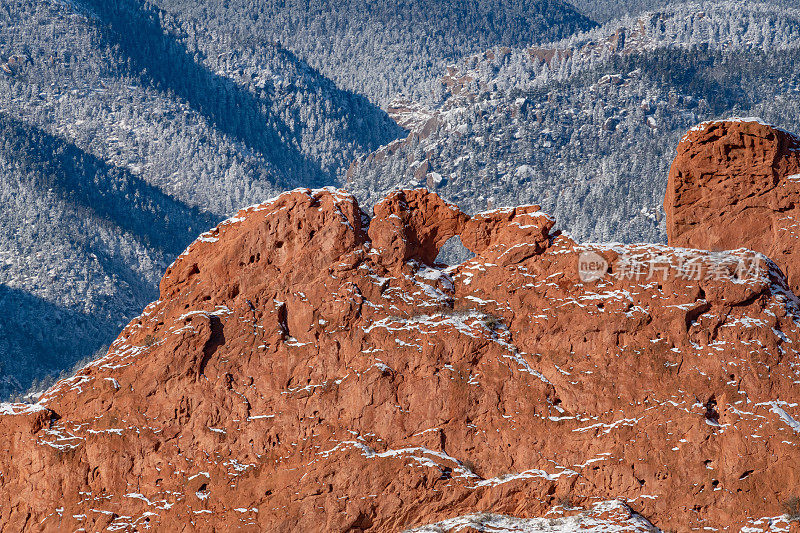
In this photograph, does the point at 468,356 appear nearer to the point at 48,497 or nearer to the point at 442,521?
the point at 442,521

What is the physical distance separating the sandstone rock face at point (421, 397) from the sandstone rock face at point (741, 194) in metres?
5.47

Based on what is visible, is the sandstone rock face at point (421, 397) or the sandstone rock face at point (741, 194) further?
the sandstone rock face at point (741, 194)

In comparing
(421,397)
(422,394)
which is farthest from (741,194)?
(421,397)

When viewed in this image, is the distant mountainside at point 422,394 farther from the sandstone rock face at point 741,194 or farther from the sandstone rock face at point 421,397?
the sandstone rock face at point 741,194

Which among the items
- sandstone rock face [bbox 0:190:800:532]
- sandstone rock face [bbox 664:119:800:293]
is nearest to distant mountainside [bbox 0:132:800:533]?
sandstone rock face [bbox 0:190:800:532]

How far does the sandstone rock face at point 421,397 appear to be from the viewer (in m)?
61.5

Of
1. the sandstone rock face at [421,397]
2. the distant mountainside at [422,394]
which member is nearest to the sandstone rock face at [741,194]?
the distant mountainside at [422,394]

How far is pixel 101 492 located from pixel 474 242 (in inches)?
883

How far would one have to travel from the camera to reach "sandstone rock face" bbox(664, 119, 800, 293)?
71.6m

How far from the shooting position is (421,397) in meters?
64.6

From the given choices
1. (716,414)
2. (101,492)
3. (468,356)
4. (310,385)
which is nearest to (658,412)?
(716,414)

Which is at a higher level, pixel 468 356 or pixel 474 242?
pixel 474 242

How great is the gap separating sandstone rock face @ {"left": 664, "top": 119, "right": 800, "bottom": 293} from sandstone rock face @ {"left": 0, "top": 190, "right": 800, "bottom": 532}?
547 centimetres

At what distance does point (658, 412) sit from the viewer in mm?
62812
